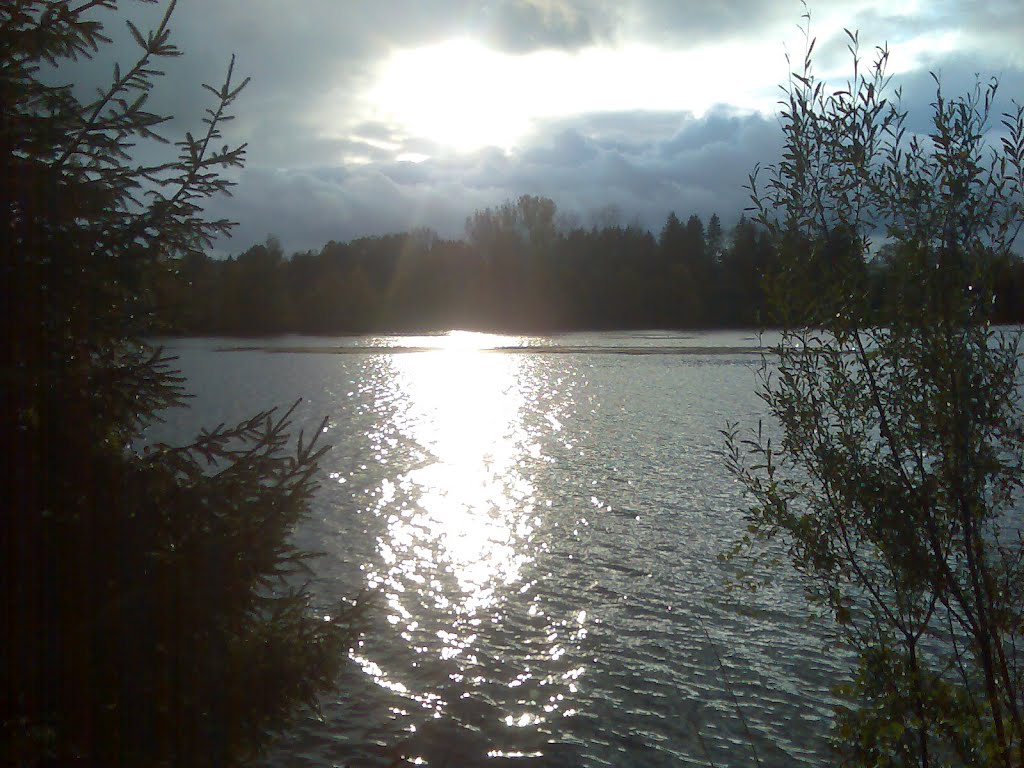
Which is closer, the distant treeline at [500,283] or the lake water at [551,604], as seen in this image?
the lake water at [551,604]

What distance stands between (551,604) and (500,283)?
313 feet

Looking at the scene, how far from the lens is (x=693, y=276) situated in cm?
10631

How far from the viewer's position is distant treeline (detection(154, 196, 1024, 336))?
99.2m

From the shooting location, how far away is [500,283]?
10581 centimetres

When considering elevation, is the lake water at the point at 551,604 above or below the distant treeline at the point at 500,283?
below

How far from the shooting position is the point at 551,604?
38.7 ft

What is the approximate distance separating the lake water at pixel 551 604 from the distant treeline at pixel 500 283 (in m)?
71.6

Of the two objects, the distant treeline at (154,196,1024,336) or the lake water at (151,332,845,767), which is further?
the distant treeline at (154,196,1024,336)

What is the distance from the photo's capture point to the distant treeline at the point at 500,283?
99.2m

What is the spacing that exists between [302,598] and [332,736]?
4279 millimetres

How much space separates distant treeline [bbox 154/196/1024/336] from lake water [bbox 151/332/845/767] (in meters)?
71.6

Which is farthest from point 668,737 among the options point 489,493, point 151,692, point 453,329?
point 453,329

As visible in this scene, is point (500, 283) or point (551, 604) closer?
point (551, 604)

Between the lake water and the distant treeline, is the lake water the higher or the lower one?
the lower one
